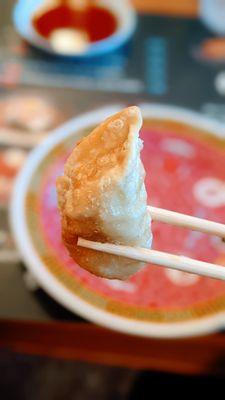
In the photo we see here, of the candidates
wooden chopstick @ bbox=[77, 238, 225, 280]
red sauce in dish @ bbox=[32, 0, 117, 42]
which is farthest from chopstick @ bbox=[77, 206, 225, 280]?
red sauce in dish @ bbox=[32, 0, 117, 42]

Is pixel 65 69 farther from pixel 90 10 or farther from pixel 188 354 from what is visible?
pixel 188 354

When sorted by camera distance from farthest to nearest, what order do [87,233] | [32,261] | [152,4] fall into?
[152,4], [32,261], [87,233]

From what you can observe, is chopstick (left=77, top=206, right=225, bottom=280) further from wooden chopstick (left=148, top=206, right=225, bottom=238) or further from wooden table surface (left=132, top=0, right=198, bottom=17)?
wooden table surface (left=132, top=0, right=198, bottom=17)

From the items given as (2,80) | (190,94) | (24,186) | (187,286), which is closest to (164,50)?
(190,94)

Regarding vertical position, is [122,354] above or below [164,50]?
below

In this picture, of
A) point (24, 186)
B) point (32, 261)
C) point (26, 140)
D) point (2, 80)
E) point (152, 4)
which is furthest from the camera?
point (152, 4)

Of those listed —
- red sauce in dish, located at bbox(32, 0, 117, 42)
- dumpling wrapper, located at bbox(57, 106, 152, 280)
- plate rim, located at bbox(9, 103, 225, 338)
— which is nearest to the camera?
dumpling wrapper, located at bbox(57, 106, 152, 280)

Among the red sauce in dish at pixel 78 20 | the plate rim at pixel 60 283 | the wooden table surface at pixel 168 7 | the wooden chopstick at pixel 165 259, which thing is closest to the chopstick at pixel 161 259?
the wooden chopstick at pixel 165 259
